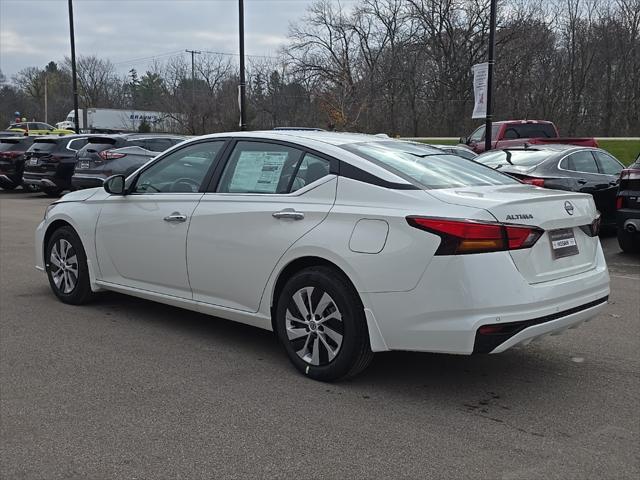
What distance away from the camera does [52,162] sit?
19016 mm

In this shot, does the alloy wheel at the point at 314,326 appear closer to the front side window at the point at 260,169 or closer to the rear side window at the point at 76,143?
the front side window at the point at 260,169

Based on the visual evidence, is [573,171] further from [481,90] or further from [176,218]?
[176,218]

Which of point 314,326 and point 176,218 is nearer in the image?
point 314,326

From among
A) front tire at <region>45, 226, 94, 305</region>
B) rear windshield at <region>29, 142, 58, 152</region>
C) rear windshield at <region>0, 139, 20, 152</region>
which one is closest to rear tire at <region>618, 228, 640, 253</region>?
front tire at <region>45, 226, 94, 305</region>

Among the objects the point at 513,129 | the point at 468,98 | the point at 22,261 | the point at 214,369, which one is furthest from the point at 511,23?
the point at 214,369

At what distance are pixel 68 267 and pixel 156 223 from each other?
1489 millimetres

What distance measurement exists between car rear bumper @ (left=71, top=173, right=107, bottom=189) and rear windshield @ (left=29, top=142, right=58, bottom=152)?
3110 millimetres

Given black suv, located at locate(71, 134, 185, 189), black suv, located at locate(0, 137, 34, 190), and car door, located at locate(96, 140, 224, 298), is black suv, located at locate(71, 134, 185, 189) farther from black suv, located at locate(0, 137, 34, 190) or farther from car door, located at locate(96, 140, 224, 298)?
Answer: car door, located at locate(96, 140, 224, 298)

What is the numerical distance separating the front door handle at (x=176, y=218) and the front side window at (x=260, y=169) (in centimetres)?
37

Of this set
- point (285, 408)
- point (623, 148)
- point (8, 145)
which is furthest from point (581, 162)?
point (623, 148)

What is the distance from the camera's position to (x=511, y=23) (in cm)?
4500

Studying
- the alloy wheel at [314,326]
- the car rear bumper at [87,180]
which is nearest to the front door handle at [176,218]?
the alloy wheel at [314,326]

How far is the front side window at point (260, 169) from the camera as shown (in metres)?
4.77

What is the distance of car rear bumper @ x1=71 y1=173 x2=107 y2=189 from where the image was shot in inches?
643
